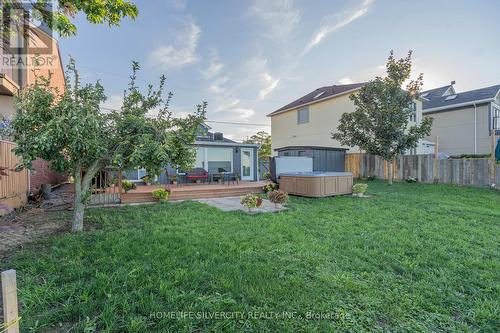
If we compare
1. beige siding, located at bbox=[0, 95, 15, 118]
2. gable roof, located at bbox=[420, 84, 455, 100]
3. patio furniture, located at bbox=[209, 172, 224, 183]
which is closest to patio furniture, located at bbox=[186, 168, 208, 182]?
patio furniture, located at bbox=[209, 172, 224, 183]

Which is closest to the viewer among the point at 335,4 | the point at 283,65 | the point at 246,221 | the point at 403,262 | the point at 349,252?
the point at 403,262

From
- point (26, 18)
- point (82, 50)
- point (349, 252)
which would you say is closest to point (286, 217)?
point (349, 252)

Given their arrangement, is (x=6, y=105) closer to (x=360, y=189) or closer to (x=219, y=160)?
(x=219, y=160)

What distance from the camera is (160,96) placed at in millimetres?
4973

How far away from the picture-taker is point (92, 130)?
3961 mm

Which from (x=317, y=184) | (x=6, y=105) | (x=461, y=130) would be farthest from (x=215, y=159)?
(x=461, y=130)

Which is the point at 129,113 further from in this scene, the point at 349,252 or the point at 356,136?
the point at 356,136

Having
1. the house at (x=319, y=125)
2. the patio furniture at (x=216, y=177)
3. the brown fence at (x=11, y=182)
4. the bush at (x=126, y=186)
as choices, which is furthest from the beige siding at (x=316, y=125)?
the brown fence at (x=11, y=182)

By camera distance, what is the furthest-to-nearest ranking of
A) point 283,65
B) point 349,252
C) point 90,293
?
point 283,65 < point 349,252 < point 90,293

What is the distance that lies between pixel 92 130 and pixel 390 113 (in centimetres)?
1229

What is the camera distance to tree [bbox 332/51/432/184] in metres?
11.7

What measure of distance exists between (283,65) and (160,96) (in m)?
9.50

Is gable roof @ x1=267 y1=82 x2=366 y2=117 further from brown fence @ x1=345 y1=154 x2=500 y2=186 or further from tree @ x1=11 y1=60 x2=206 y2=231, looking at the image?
tree @ x1=11 y1=60 x2=206 y2=231

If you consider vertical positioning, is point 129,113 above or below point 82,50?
below
